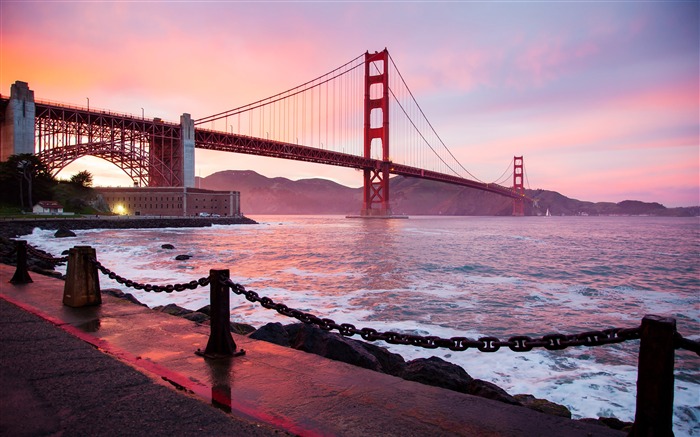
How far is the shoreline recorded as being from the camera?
33875 millimetres

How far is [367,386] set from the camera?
3479 millimetres

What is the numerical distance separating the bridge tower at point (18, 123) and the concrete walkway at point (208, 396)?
60238 millimetres

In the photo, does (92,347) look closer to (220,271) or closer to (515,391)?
(220,271)

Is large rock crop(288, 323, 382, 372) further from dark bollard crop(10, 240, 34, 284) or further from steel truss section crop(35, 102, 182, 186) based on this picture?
steel truss section crop(35, 102, 182, 186)

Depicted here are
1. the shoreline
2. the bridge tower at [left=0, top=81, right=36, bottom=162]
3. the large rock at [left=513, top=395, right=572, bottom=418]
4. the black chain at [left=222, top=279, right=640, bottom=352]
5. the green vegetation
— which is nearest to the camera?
the black chain at [left=222, top=279, right=640, bottom=352]

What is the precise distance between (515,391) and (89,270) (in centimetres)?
601

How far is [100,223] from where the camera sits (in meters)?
47.7

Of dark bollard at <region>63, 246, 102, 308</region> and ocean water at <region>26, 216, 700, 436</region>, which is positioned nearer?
dark bollard at <region>63, 246, 102, 308</region>

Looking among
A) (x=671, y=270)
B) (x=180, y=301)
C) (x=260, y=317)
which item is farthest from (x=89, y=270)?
(x=671, y=270)

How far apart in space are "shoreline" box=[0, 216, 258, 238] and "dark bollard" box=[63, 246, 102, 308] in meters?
28.3

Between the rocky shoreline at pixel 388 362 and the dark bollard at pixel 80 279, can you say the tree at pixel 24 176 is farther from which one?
the dark bollard at pixel 80 279

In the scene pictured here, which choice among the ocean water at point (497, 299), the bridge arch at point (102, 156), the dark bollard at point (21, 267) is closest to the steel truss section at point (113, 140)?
the bridge arch at point (102, 156)

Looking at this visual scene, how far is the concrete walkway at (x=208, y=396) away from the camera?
2.70 m

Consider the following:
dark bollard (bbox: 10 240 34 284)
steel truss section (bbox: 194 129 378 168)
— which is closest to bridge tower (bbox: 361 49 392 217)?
steel truss section (bbox: 194 129 378 168)
